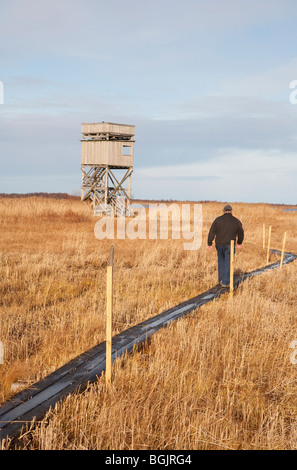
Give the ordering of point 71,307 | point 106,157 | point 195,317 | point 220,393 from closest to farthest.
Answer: point 220,393 < point 195,317 < point 71,307 < point 106,157

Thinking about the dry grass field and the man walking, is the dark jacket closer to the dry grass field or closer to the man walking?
the man walking

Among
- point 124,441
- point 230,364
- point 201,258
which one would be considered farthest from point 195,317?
point 201,258

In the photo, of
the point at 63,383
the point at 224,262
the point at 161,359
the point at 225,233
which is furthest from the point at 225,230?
the point at 63,383

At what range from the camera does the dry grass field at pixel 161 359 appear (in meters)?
4.14

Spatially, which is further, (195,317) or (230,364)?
(195,317)

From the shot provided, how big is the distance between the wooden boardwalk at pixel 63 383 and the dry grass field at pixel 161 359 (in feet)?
0.60

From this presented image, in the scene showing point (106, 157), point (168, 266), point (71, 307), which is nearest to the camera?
point (71, 307)

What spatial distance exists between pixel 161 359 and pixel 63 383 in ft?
4.25

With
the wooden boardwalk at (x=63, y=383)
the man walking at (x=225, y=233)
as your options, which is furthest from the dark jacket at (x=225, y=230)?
the wooden boardwalk at (x=63, y=383)

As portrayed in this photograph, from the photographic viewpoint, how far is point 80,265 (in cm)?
1481

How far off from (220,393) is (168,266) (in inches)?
381

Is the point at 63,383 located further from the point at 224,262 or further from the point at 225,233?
the point at 224,262

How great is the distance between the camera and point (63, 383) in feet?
17.1
